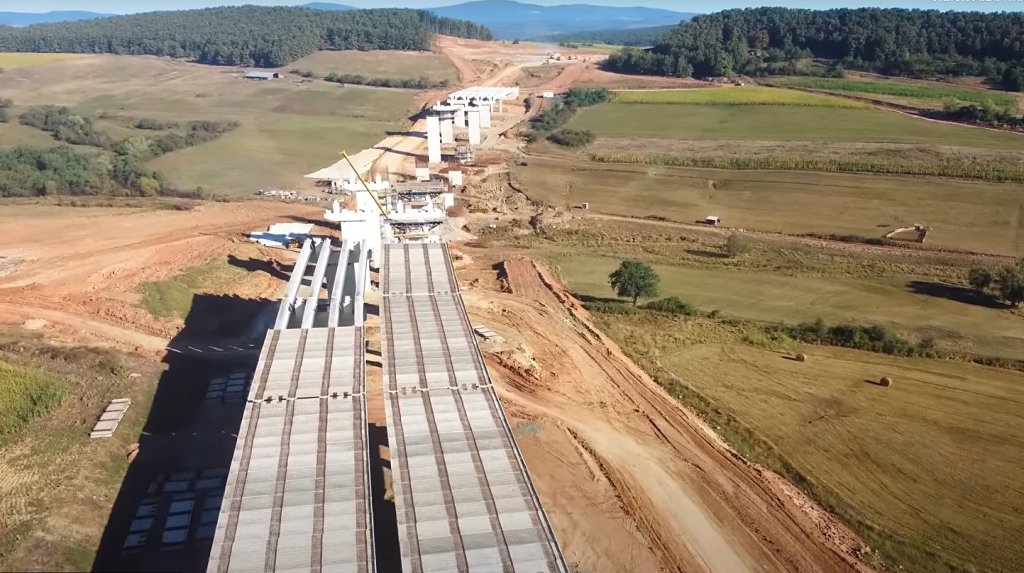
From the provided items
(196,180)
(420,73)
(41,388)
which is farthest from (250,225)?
(420,73)

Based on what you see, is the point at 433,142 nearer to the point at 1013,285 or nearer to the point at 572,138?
the point at 572,138

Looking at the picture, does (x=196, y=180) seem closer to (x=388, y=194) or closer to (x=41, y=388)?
(x=388, y=194)

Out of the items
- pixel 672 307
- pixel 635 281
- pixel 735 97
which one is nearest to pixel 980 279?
pixel 672 307

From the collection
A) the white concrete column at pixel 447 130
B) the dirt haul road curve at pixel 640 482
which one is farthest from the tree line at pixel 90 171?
the dirt haul road curve at pixel 640 482

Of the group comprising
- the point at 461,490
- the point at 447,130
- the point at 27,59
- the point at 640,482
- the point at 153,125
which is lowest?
the point at 640,482

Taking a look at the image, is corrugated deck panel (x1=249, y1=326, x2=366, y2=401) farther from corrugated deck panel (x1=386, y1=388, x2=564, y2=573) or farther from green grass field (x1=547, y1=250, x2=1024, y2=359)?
green grass field (x1=547, y1=250, x2=1024, y2=359)

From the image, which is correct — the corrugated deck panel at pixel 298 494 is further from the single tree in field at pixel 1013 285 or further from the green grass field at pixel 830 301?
the single tree in field at pixel 1013 285

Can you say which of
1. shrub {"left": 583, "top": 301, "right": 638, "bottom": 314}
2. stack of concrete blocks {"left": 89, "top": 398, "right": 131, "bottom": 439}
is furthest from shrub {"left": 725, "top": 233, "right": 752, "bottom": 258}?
stack of concrete blocks {"left": 89, "top": 398, "right": 131, "bottom": 439}
